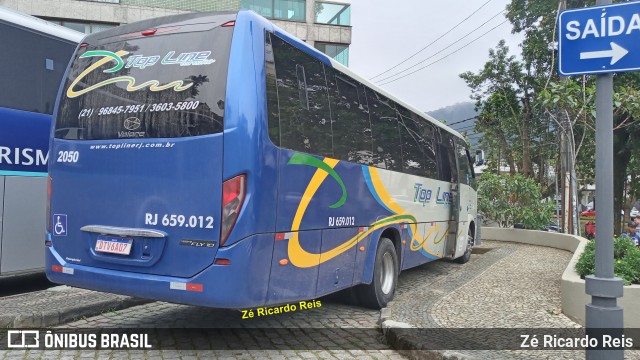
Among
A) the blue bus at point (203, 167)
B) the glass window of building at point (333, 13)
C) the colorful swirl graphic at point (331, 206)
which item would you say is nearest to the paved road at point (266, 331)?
the blue bus at point (203, 167)

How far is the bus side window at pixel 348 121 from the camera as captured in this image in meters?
5.83

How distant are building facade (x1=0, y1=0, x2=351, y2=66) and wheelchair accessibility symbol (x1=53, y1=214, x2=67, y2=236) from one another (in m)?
15.3

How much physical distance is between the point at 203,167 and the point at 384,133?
133 inches

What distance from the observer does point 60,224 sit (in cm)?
509

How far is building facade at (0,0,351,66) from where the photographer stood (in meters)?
19.2

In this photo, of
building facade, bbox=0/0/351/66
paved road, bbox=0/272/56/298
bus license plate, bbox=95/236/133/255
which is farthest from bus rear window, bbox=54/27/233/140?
building facade, bbox=0/0/351/66

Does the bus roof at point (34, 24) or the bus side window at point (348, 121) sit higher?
the bus roof at point (34, 24)

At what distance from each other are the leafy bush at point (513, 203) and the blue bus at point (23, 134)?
15695mm

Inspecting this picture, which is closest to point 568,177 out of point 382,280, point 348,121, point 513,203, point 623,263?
point 513,203

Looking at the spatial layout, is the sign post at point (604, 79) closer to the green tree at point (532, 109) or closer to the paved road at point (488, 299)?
the paved road at point (488, 299)

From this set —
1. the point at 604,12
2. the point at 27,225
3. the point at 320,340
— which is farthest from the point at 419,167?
the point at 27,225

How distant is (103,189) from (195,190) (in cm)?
105

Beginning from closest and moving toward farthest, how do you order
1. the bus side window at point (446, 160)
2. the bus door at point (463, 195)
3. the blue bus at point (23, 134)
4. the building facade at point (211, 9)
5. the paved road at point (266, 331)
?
the paved road at point (266, 331) → the blue bus at point (23, 134) → the bus side window at point (446, 160) → the bus door at point (463, 195) → the building facade at point (211, 9)

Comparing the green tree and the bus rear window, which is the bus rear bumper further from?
the green tree
